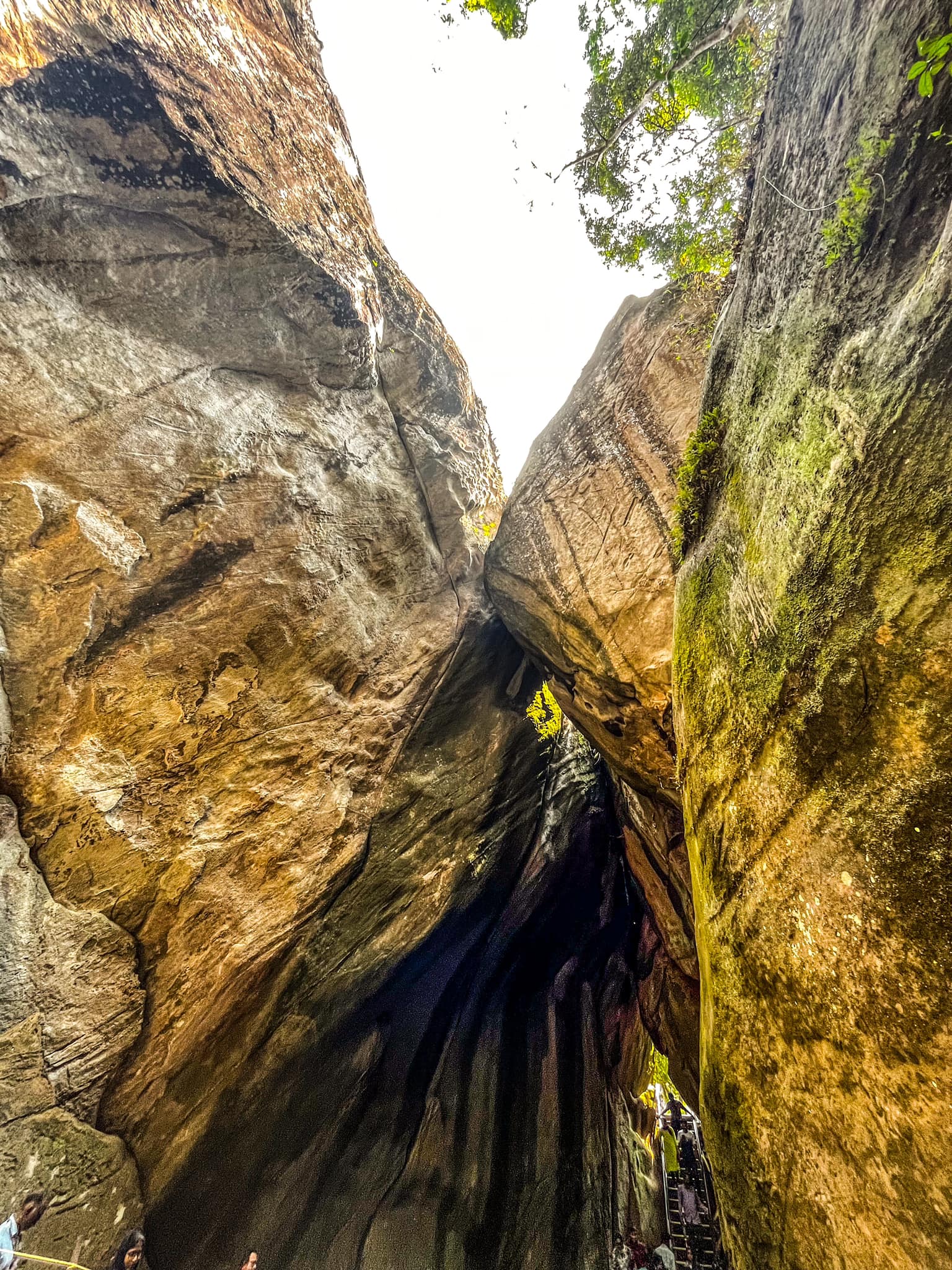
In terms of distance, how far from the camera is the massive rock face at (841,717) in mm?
1639

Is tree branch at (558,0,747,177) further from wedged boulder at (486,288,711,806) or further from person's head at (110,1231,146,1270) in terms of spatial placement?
person's head at (110,1231,146,1270)

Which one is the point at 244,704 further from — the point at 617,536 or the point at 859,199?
the point at 859,199

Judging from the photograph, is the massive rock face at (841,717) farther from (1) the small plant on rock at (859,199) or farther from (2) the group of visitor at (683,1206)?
(2) the group of visitor at (683,1206)

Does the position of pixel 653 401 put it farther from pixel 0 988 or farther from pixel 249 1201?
pixel 249 1201

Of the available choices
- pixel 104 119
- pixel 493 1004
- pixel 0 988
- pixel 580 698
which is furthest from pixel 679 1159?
pixel 104 119

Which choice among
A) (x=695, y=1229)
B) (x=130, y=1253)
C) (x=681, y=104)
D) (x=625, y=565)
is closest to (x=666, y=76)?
(x=681, y=104)

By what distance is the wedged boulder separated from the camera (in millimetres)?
5984

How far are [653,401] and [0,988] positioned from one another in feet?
28.4

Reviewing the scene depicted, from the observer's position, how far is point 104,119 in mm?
4516

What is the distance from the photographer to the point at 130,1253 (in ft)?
15.1

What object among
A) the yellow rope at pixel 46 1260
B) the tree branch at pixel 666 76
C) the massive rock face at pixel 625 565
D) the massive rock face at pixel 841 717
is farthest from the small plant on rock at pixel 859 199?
the yellow rope at pixel 46 1260

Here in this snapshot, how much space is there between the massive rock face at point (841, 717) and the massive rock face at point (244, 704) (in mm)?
4625

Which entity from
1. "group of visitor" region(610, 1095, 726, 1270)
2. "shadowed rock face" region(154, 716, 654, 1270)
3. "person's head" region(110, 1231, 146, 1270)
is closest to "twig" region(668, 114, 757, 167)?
"shadowed rock face" region(154, 716, 654, 1270)

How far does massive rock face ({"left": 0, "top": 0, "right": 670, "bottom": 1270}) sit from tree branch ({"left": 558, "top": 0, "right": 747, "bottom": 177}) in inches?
122
